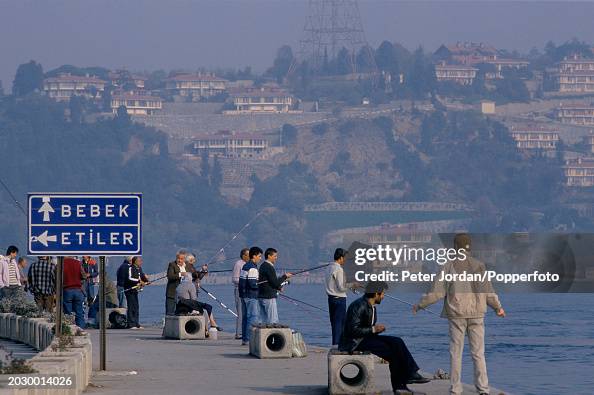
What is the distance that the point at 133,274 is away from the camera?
25734mm

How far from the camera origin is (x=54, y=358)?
47.2 feet

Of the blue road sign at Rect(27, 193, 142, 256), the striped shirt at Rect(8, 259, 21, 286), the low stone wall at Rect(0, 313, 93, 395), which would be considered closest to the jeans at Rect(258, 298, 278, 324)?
the low stone wall at Rect(0, 313, 93, 395)

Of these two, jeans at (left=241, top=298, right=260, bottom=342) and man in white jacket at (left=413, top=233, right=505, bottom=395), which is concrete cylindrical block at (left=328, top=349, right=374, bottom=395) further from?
jeans at (left=241, top=298, right=260, bottom=342)

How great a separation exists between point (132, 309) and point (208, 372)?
873 cm

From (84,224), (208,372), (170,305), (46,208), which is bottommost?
(170,305)

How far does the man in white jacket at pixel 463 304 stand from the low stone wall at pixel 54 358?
2.76 meters

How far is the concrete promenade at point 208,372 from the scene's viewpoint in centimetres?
1571

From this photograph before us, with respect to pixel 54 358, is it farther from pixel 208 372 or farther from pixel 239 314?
pixel 239 314

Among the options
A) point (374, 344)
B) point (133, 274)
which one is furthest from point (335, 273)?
point (133, 274)

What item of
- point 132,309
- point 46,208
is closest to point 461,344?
point 46,208

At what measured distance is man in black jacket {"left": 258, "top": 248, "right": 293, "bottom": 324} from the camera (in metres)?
20.4

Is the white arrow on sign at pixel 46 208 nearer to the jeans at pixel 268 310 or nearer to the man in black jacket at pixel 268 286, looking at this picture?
the man in black jacket at pixel 268 286

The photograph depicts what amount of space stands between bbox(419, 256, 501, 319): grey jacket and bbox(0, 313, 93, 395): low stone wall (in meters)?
2.79

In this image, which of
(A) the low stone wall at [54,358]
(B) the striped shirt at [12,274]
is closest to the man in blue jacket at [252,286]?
(A) the low stone wall at [54,358]
